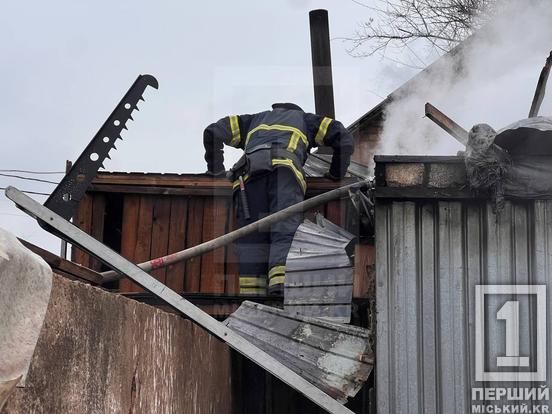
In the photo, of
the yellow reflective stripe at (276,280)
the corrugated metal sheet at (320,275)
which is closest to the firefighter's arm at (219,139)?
the yellow reflective stripe at (276,280)

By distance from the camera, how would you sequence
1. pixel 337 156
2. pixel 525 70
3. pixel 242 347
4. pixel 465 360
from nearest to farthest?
pixel 242 347, pixel 465 360, pixel 337 156, pixel 525 70

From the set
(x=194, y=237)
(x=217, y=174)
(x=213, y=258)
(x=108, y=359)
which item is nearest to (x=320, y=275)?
(x=213, y=258)

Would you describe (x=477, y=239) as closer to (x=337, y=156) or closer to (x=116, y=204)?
(x=337, y=156)

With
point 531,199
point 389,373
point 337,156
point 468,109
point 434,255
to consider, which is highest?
point 468,109

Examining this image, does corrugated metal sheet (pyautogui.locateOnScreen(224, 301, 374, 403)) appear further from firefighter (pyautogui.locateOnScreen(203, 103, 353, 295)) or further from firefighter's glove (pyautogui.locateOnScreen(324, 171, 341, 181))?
firefighter's glove (pyautogui.locateOnScreen(324, 171, 341, 181))

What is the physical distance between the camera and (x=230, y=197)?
23.5 ft

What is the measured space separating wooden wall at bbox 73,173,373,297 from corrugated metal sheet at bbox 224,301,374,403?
165 cm

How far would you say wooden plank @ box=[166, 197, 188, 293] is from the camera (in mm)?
7012

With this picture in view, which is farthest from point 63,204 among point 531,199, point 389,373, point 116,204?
point 531,199

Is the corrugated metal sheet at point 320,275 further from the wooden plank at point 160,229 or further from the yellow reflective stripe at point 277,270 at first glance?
the wooden plank at point 160,229

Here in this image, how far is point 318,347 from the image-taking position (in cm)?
512

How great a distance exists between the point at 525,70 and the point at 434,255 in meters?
4.48

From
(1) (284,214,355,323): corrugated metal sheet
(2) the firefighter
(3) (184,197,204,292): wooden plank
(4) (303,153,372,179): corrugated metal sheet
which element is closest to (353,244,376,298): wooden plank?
(1) (284,214,355,323): corrugated metal sheet

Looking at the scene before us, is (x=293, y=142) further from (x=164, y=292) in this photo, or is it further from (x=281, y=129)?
(x=164, y=292)
